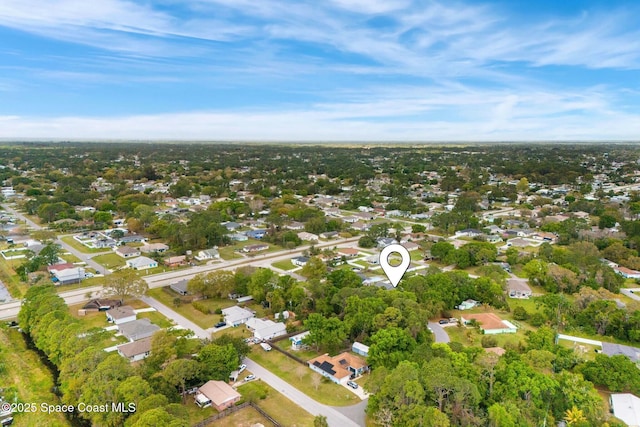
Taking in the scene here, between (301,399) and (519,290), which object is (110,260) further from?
(519,290)

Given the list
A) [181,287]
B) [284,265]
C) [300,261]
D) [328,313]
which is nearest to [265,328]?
[328,313]

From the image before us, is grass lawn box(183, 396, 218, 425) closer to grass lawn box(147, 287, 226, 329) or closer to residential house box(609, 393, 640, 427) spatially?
grass lawn box(147, 287, 226, 329)

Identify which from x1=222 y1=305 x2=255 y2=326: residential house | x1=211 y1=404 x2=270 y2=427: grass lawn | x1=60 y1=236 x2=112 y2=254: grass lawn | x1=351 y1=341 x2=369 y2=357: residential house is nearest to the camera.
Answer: x1=211 y1=404 x2=270 y2=427: grass lawn

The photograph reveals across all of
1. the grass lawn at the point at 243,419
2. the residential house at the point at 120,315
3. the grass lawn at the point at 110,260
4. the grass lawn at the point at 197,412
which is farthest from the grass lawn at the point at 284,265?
the grass lawn at the point at 243,419

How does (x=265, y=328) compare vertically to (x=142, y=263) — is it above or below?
above

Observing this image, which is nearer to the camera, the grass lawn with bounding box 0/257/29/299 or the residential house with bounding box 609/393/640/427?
the residential house with bounding box 609/393/640/427

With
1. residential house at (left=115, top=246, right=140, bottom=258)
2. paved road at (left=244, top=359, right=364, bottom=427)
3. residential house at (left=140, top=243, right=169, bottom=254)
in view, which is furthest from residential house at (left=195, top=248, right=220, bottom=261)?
paved road at (left=244, top=359, right=364, bottom=427)
